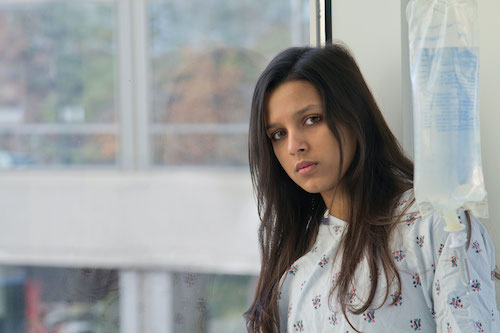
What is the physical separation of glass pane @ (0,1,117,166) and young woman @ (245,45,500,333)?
1.27ft

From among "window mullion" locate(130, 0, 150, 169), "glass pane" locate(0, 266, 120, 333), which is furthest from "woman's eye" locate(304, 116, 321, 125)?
"glass pane" locate(0, 266, 120, 333)

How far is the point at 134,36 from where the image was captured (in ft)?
4.43

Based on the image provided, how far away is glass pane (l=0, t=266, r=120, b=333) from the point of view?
4.59 ft

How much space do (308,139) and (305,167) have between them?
0.16 feet

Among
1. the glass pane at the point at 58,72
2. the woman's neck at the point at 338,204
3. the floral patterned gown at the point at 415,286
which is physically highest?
the glass pane at the point at 58,72

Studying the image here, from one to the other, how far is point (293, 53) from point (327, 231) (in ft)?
1.14

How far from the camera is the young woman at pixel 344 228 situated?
95 centimetres

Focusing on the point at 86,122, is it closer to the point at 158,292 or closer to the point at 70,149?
the point at 70,149

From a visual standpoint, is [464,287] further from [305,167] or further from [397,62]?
A: [397,62]

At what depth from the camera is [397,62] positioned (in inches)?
48.1

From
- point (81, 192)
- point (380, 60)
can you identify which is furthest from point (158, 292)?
point (380, 60)

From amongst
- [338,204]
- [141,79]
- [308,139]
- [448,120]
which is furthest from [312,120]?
[141,79]

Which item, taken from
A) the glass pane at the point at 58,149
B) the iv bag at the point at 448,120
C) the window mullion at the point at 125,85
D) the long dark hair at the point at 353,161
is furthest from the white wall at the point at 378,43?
the glass pane at the point at 58,149

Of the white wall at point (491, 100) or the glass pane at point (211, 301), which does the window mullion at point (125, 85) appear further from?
the white wall at point (491, 100)
